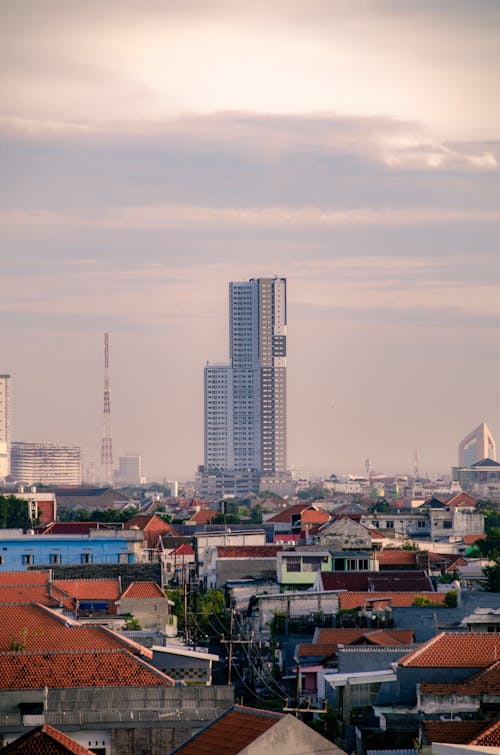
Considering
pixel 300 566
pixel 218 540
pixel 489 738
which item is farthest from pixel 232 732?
pixel 218 540

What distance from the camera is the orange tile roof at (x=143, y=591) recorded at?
47062mm

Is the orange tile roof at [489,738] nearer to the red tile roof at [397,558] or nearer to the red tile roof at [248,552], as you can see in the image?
the red tile roof at [397,558]

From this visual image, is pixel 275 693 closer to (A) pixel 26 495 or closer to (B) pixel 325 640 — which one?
(B) pixel 325 640

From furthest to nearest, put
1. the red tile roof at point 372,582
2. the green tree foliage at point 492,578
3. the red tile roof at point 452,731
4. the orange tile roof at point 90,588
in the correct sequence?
the red tile roof at point 372,582, the green tree foliage at point 492,578, the orange tile roof at point 90,588, the red tile roof at point 452,731

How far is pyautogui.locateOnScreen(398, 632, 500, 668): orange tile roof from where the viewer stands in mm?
30656

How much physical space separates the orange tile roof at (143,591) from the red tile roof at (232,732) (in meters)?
25.1

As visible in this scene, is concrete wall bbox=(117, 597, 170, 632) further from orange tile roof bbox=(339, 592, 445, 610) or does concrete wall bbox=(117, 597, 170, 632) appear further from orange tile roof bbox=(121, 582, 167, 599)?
orange tile roof bbox=(339, 592, 445, 610)

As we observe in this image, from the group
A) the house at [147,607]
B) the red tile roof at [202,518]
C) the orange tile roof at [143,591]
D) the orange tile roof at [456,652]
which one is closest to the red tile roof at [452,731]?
the orange tile roof at [456,652]

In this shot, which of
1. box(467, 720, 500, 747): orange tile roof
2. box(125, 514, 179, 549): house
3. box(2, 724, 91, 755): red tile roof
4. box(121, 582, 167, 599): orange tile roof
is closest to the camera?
box(2, 724, 91, 755): red tile roof

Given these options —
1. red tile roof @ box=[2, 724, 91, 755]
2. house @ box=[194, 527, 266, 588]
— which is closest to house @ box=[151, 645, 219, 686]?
red tile roof @ box=[2, 724, 91, 755]

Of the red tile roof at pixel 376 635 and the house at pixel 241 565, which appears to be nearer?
the red tile roof at pixel 376 635

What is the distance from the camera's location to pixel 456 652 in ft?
102

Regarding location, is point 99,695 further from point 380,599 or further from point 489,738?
point 380,599

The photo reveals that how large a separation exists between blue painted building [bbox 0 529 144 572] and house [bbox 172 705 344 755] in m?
43.2
